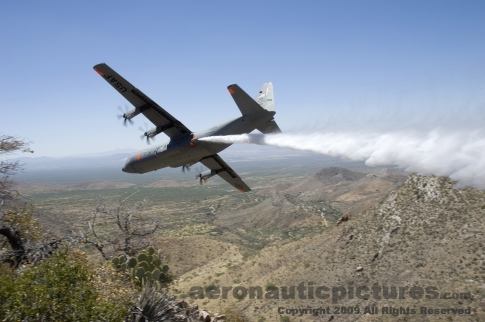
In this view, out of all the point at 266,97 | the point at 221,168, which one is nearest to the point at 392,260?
the point at 221,168

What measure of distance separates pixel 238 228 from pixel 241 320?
4704cm

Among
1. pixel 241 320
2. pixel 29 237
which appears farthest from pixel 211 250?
pixel 29 237

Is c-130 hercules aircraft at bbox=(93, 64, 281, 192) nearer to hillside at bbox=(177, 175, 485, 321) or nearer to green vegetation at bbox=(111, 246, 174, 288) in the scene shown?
green vegetation at bbox=(111, 246, 174, 288)

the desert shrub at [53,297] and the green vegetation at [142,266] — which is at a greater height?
the desert shrub at [53,297]

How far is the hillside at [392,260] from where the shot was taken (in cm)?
2427

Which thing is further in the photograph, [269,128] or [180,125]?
[180,125]

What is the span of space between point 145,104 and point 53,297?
14.8 meters

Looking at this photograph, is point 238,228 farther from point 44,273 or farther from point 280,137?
point 44,273

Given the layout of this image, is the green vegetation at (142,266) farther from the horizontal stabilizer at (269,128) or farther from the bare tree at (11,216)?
the horizontal stabilizer at (269,128)

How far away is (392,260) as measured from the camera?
29.6 meters

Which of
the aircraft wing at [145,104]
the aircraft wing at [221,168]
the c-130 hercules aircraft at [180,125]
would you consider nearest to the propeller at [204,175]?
the aircraft wing at [221,168]

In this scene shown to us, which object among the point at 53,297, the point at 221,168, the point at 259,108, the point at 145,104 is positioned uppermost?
the point at 145,104

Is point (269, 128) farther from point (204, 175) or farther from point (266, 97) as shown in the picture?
point (204, 175)

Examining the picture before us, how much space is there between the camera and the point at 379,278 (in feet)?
92.1
